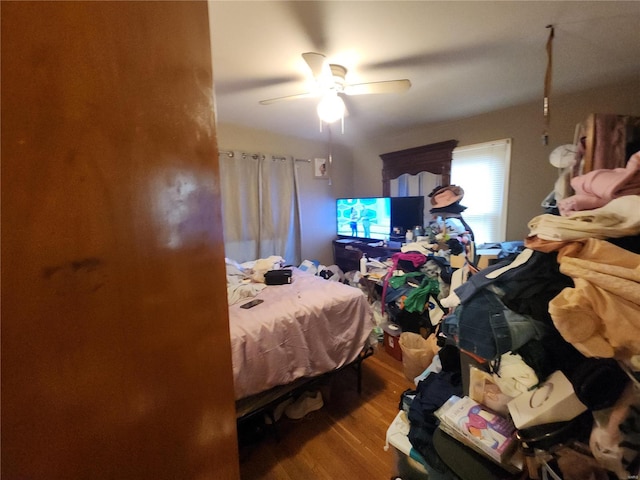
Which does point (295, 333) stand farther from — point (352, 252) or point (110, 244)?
point (352, 252)

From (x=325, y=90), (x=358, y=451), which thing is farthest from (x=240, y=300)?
(x=325, y=90)

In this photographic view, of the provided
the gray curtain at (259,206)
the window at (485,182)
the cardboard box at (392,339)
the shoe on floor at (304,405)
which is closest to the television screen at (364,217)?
the gray curtain at (259,206)

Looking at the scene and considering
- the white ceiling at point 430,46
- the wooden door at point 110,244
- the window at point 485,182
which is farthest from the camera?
the window at point 485,182

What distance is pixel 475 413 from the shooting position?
982mm

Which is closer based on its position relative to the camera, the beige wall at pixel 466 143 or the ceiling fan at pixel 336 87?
the ceiling fan at pixel 336 87

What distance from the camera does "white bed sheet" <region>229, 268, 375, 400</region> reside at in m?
1.45

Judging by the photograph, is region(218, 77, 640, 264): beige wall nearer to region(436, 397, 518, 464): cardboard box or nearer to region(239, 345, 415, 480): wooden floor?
region(239, 345, 415, 480): wooden floor

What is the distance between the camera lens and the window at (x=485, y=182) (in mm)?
2799

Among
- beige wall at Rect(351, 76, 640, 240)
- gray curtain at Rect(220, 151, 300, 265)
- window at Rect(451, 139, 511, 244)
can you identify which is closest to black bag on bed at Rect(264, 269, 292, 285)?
gray curtain at Rect(220, 151, 300, 265)

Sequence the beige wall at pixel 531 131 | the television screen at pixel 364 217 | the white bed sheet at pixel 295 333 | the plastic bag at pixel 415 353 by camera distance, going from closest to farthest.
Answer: the white bed sheet at pixel 295 333 → the plastic bag at pixel 415 353 → the beige wall at pixel 531 131 → the television screen at pixel 364 217

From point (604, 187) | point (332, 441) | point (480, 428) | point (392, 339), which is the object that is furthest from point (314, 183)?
point (480, 428)

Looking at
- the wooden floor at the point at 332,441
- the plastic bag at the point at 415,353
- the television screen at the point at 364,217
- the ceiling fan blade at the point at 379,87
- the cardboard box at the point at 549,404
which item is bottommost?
the wooden floor at the point at 332,441

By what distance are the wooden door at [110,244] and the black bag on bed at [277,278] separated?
1522 mm

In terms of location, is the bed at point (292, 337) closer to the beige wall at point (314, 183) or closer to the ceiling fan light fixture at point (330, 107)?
the ceiling fan light fixture at point (330, 107)
